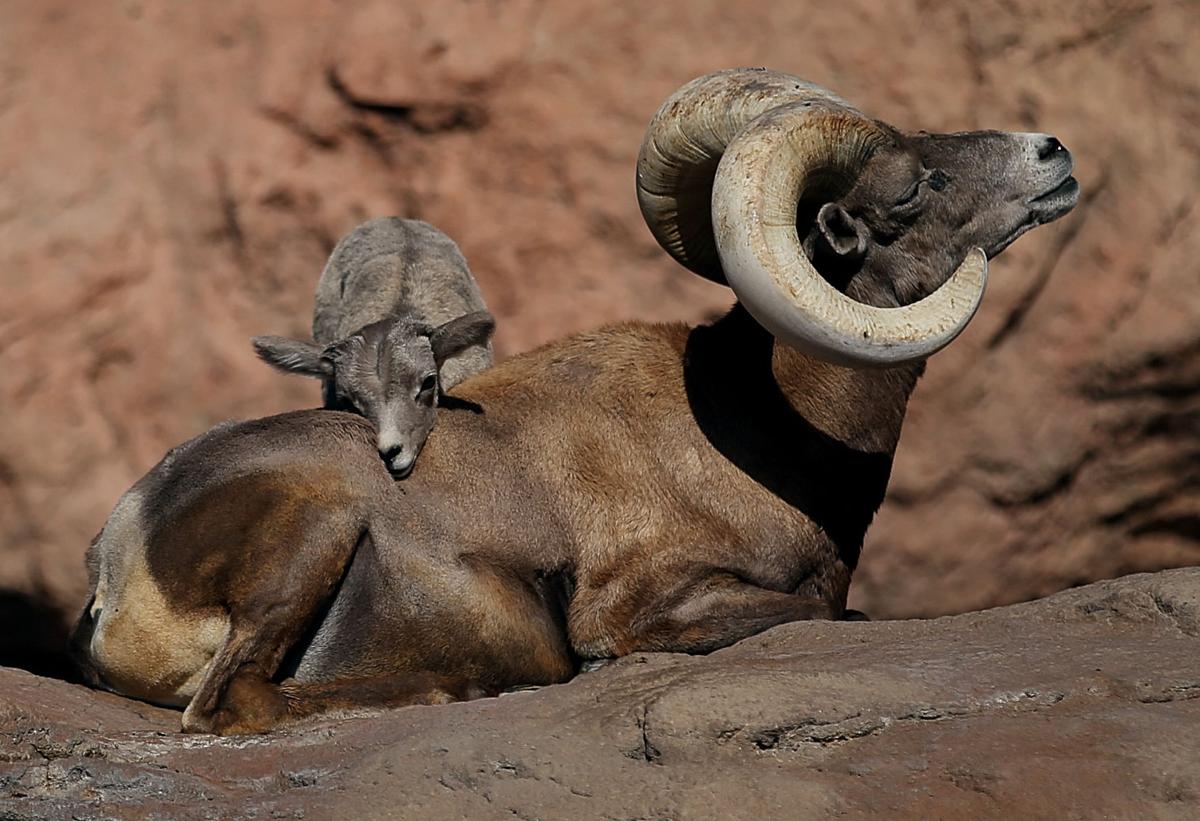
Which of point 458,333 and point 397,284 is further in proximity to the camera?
point 397,284

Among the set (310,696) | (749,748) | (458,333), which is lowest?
(310,696)

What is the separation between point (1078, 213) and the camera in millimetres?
11883

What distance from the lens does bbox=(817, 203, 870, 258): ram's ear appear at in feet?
29.2

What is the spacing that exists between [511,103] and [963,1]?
115 inches

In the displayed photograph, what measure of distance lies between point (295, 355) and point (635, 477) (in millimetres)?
1902

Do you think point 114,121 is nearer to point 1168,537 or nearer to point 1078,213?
point 1078,213

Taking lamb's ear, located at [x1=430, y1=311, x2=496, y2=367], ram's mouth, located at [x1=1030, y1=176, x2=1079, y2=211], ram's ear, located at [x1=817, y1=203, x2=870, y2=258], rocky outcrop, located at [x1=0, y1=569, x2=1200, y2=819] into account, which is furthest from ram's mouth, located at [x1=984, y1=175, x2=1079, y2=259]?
lamb's ear, located at [x1=430, y1=311, x2=496, y2=367]

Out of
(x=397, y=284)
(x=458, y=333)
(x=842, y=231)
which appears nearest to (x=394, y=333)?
(x=458, y=333)

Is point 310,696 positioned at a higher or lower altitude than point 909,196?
lower

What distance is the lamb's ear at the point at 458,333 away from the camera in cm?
949

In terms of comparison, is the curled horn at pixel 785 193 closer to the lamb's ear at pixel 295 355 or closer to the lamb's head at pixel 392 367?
the lamb's head at pixel 392 367

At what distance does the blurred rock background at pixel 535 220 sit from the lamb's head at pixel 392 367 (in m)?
2.61

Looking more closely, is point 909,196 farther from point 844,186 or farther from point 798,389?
point 798,389

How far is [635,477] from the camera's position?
8883 millimetres
